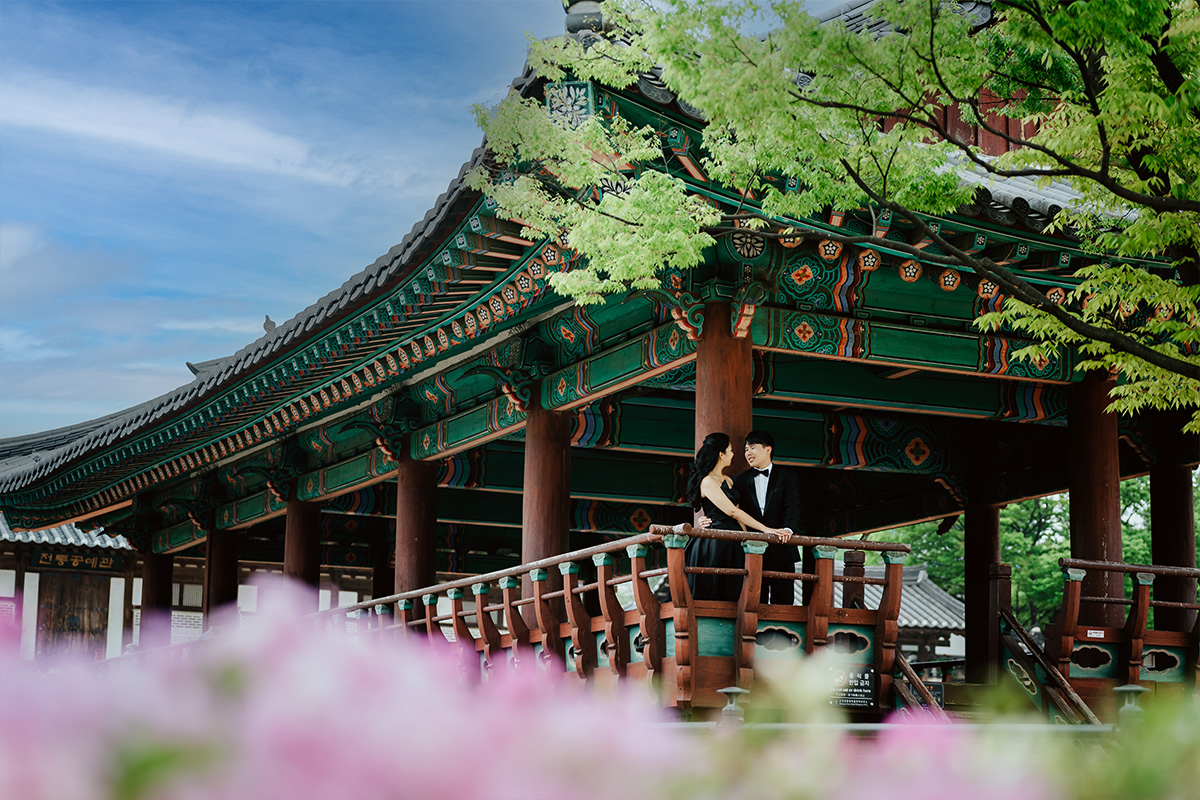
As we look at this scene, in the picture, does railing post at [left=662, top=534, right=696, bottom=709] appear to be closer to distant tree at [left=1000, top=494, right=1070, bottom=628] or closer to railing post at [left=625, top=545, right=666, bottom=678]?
railing post at [left=625, top=545, right=666, bottom=678]

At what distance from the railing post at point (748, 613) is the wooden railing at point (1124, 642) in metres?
2.40

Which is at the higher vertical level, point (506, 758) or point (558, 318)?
point (558, 318)

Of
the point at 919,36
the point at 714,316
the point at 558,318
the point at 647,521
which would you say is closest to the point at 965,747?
the point at 919,36

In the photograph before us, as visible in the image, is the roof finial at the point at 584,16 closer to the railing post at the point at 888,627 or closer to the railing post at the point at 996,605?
the railing post at the point at 888,627

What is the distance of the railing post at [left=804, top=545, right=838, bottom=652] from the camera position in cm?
755

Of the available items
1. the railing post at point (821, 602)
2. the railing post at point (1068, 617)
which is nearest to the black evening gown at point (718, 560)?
the railing post at point (821, 602)

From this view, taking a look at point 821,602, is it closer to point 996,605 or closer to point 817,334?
point 996,605

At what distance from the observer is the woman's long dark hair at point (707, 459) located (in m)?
8.23

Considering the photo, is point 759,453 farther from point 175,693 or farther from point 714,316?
point 175,693

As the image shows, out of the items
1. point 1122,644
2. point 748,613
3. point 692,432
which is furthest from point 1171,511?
point 748,613

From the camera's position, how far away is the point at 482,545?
20.3m

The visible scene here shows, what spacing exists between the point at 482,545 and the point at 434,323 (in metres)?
9.99

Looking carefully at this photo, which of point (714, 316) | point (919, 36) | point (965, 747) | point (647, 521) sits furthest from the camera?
point (647, 521)

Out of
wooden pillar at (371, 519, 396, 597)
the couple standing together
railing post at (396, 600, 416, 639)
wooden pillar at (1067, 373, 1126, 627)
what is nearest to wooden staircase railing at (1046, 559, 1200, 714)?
wooden pillar at (1067, 373, 1126, 627)
